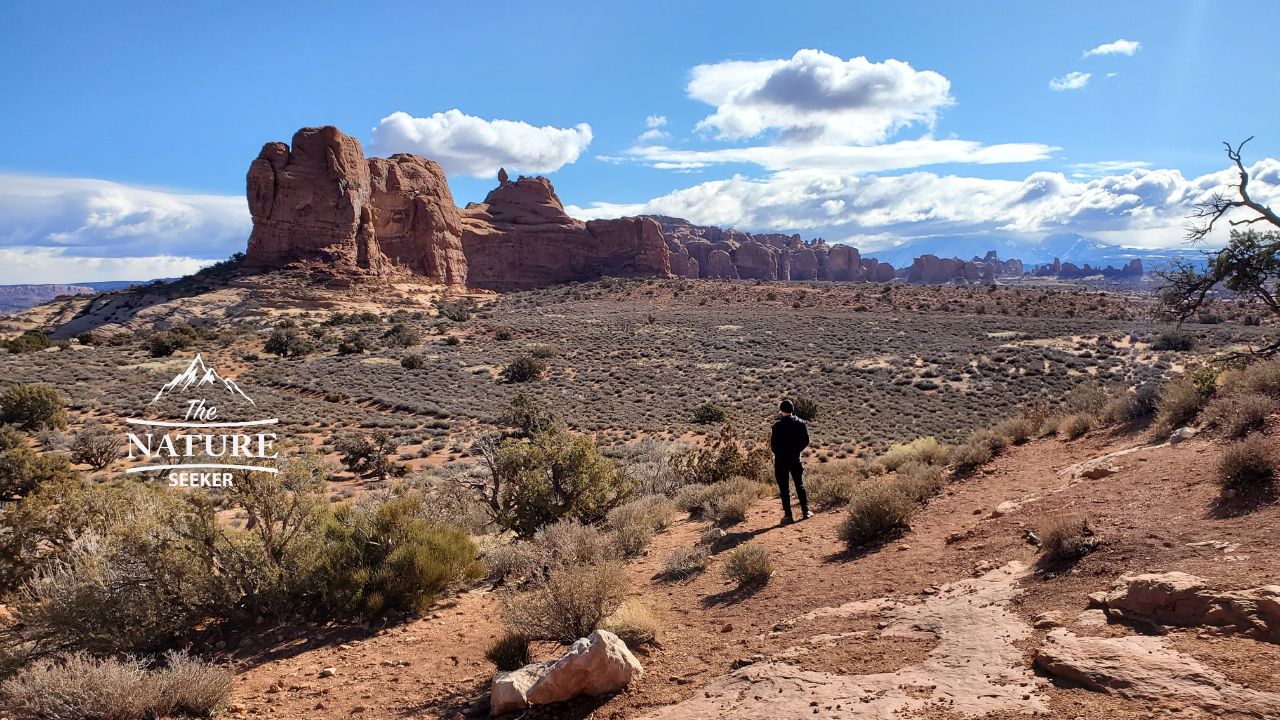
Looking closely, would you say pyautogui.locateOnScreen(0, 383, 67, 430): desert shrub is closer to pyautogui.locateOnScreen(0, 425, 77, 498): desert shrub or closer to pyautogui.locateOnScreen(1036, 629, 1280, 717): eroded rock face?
pyautogui.locateOnScreen(0, 425, 77, 498): desert shrub

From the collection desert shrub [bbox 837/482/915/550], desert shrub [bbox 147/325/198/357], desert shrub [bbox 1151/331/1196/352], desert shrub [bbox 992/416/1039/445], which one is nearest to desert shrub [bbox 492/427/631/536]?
desert shrub [bbox 837/482/915/550]

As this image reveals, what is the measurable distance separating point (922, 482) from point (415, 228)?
73.8 metres

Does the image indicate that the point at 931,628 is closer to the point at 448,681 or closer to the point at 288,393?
the point at 448,681

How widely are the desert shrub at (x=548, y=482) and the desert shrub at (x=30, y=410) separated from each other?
18420 mm

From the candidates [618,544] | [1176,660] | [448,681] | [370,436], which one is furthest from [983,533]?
[370,436]

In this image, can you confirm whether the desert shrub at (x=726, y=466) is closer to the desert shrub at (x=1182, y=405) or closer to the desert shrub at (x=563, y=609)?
Answer: the desert shrub at (x=1182, y=405)

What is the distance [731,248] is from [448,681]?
466 ft

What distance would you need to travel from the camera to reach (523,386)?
2786 centimetres

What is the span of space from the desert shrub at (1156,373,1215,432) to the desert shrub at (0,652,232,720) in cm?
1113

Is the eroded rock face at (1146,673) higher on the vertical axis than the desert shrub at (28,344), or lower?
lower

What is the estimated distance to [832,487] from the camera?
8.56 meters

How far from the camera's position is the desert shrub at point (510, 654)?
15.5 ft

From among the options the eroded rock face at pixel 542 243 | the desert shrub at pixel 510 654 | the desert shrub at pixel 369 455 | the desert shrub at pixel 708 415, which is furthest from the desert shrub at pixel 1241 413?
the eroded rock face at pixel 542 243

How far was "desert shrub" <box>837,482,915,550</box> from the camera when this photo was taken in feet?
21.6
